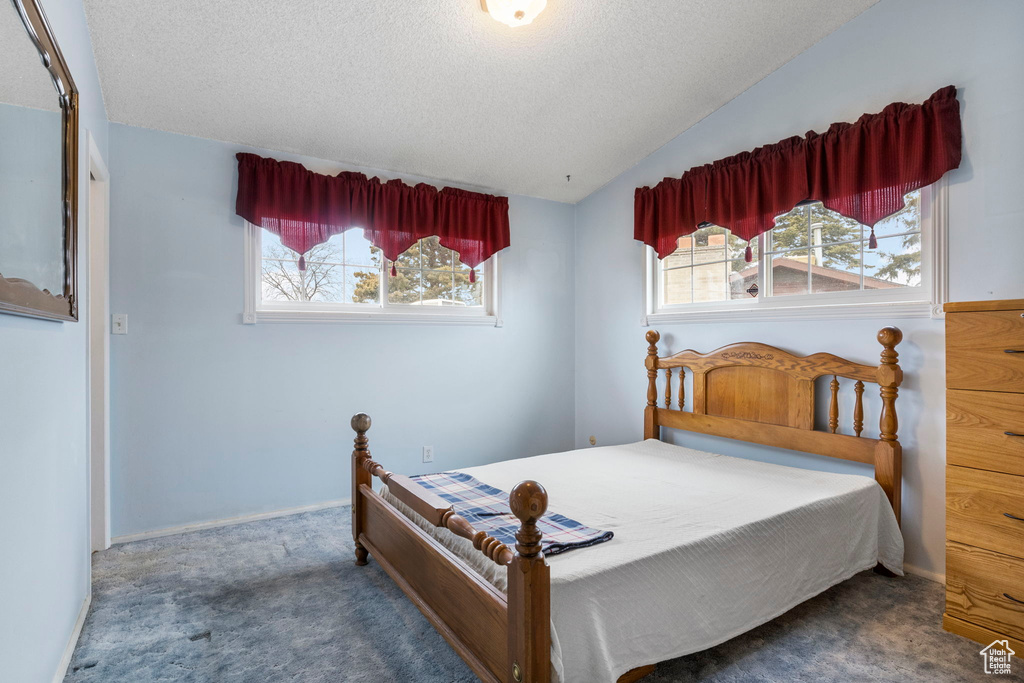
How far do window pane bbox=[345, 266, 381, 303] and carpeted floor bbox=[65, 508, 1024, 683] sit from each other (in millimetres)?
1686

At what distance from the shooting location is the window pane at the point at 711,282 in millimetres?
3398

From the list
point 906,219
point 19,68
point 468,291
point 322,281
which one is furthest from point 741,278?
point 19,68

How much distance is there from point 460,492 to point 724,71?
8.77 ft

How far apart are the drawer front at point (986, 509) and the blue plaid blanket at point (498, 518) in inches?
51.6

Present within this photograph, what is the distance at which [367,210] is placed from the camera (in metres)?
3.46

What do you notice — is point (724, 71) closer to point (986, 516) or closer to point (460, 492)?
point (986, 516)

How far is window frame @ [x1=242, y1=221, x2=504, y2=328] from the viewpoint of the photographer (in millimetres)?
3162

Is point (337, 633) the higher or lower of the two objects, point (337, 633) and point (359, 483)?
the lower

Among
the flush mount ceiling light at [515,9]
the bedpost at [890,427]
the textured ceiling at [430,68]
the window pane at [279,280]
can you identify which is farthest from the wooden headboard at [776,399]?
the window pane at [279,280]

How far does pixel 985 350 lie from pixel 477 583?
190cm

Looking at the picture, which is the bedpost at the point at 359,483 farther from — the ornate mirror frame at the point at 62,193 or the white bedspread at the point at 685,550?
the ornate mirror frame at the point at 62,193

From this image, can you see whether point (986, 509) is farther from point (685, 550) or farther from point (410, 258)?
point (410, 258)

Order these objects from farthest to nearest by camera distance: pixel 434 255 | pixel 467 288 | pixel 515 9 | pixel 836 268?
pixel 467 288, pixel 434 255, pixel 836 268, pixel 515 9

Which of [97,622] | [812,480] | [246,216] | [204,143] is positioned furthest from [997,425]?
[204,143]
